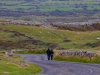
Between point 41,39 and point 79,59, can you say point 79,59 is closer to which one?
point 79,59

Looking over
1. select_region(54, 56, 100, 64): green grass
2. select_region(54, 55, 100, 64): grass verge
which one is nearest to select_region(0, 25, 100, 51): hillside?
select_region(54, 55, 100, 64): grass verge

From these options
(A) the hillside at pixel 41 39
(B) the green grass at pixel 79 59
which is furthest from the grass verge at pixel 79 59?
(A) the hillside at pixel 41 39

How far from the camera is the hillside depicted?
127312 mm

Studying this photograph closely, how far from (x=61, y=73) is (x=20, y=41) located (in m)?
80.3

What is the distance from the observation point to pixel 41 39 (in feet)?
463

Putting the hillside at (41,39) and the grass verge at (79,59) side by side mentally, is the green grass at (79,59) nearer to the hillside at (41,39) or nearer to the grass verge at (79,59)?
the grass verge at (79,59)

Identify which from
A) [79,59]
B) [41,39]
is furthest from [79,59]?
[41,39]

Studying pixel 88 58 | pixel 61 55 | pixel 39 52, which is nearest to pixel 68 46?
pixel 39 52

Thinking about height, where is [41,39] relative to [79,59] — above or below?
below

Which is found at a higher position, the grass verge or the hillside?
the grass verge

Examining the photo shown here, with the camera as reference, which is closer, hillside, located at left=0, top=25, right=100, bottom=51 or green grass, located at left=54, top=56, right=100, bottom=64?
green grass, located at left=54, top=56, right=100, bottom=64

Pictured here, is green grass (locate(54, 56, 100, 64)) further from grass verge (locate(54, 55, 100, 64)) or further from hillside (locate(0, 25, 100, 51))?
hillside (locate(0, 25, 100, 51))

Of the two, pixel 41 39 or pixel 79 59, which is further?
pixel 41 39

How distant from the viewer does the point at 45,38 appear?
143 m
